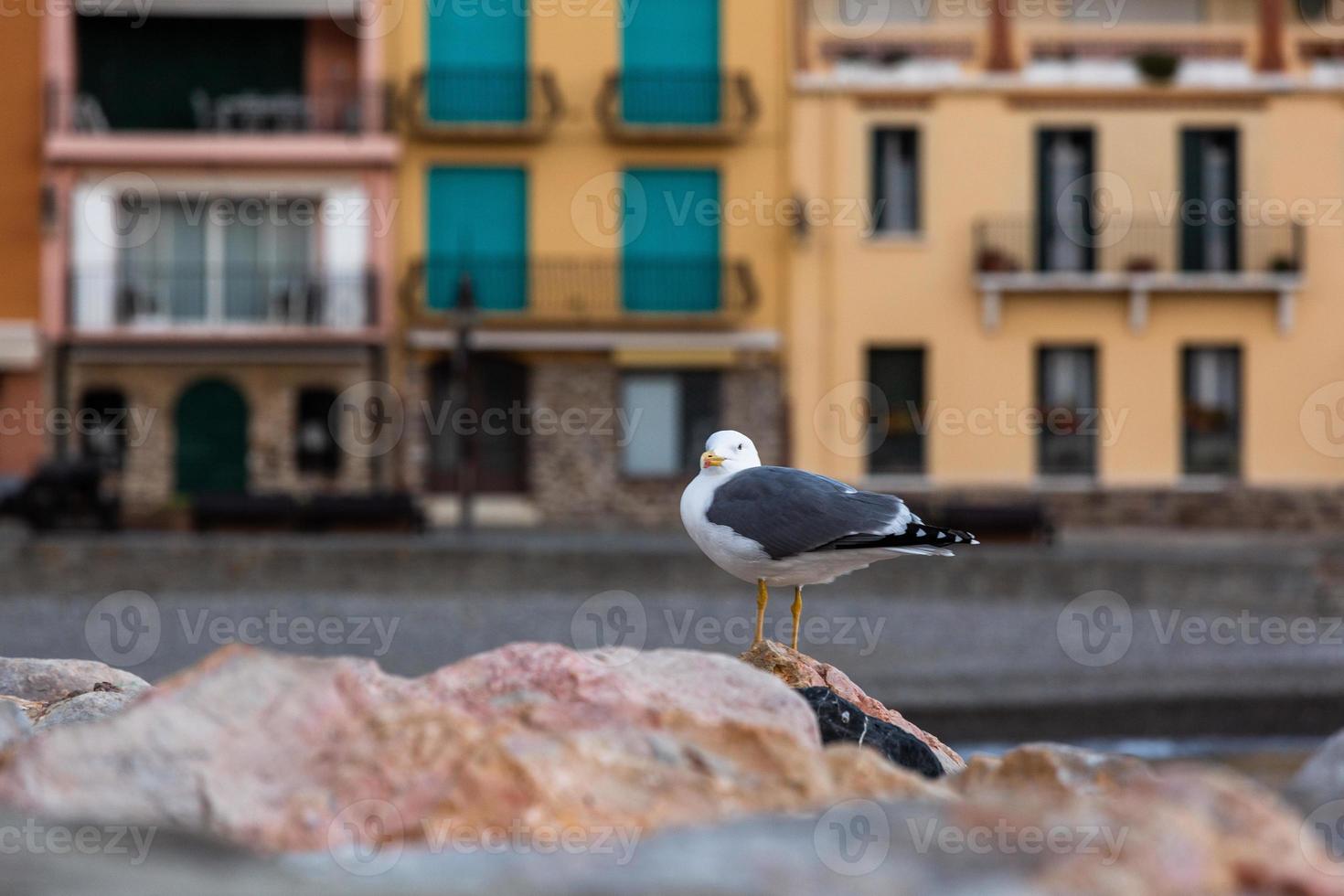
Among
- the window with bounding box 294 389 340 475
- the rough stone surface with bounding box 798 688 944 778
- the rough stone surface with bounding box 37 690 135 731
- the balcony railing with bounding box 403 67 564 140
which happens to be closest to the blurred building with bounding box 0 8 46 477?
the window with bounding box 294 389 340 475

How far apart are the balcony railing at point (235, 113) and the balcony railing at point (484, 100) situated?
84 cm

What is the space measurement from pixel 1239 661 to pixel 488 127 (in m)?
18.1

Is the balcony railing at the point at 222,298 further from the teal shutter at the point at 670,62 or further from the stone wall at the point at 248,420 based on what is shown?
the teal shutter at the point at 670,62

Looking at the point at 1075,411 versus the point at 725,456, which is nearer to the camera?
the point at 725,456

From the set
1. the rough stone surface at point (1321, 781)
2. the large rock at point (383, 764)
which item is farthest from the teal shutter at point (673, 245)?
the rough stone surface at point (1321, 781)

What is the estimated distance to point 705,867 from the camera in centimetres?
266

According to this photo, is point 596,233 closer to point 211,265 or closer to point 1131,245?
point 211,265

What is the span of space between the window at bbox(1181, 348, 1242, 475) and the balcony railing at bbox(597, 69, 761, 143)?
9.46 meters

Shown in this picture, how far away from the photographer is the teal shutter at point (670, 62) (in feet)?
108

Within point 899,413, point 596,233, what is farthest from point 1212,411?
point 596,233

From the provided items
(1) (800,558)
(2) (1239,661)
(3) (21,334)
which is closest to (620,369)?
(3) (21,334)

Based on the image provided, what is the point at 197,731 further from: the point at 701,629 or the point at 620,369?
the point at 620,369

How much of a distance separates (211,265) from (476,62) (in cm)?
610

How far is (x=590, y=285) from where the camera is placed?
32.9 m
